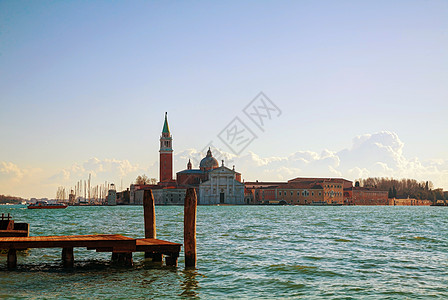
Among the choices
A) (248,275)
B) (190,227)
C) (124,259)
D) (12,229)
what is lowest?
(248,275)

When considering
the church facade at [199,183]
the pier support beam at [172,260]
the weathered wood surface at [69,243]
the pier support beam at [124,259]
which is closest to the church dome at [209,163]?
the church facade at [199,183]

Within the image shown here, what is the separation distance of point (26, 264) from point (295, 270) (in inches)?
286

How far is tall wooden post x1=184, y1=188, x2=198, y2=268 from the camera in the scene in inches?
565

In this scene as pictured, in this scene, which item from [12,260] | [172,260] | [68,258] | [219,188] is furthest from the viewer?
[219,188]

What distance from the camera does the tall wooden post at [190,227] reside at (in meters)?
14.4

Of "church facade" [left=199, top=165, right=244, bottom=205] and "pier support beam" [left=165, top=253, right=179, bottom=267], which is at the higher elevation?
"church facade" [left=199, top=165, right=244, bottom=205]

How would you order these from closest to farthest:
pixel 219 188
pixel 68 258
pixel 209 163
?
pixel 68 258 < pixel 219 188 < pixel 209 163

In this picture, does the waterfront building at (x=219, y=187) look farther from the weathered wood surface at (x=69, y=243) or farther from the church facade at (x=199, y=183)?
the weathered wood surface at (x=69, y=243)

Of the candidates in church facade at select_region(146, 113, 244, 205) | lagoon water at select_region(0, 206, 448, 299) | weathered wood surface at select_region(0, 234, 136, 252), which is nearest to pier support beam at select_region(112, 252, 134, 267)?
lagoon water at select_region(0, 206, 448, 299)

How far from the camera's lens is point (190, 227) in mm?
14352

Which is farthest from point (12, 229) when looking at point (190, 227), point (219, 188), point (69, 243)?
point (219, 188)

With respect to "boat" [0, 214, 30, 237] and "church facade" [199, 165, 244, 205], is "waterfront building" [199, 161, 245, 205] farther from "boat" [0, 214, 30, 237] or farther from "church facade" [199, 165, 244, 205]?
"boat" [0, 214, 30, 237]

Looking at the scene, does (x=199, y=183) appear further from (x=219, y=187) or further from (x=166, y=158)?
(x=166, y=158)

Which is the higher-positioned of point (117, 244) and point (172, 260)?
point (117, 244)
